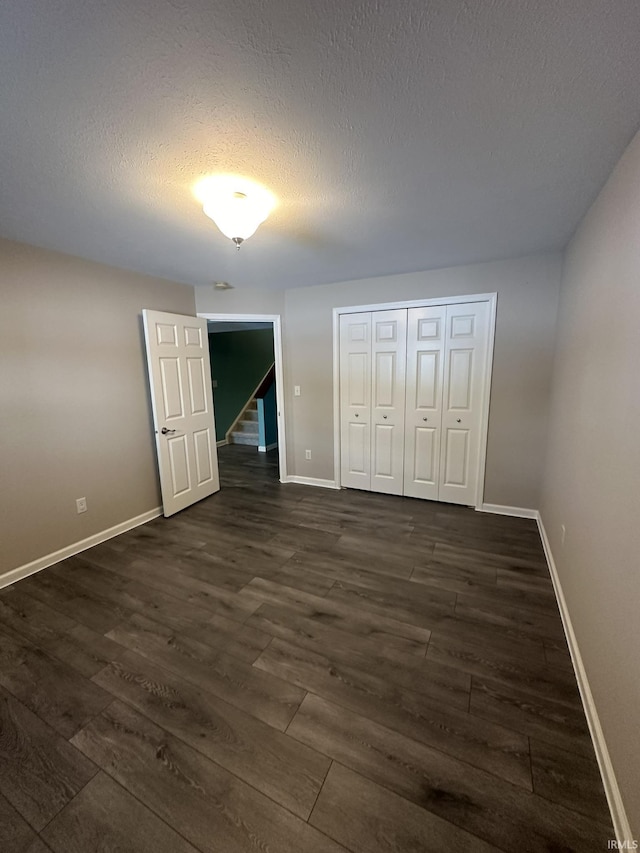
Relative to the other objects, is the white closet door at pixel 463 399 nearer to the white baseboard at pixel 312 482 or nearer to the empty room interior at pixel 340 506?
the empty room interior at pixel 340 506

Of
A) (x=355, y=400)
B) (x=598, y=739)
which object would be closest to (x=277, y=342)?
(x=355, y=400)

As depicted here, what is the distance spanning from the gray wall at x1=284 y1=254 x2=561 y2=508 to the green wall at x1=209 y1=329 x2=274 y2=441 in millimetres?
2742

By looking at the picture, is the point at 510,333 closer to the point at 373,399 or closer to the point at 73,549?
the point at 373,399

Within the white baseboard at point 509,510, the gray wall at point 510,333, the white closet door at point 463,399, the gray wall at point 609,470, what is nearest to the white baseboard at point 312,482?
the white closet door at point 463,399

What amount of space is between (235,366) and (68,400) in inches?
155

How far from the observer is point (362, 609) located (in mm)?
1990

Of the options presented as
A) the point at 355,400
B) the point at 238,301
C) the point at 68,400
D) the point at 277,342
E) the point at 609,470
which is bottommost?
the point at 609,470

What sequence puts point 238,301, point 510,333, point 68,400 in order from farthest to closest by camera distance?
point 238,301 < point 510,333 < point 68,400

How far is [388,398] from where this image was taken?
3551 millimetres

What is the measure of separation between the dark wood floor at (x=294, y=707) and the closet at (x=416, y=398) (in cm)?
99

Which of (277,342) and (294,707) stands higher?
(277,342)

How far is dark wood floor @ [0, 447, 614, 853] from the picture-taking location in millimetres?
1058

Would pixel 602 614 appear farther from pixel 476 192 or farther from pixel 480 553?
pixel 476 192

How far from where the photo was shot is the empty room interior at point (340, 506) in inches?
39.8
